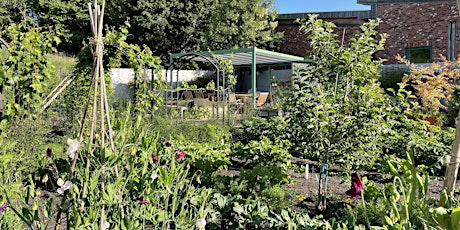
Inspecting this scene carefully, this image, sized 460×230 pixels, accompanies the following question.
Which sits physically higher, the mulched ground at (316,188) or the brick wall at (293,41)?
the brick wall at (293,41)

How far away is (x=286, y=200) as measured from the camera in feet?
11.0

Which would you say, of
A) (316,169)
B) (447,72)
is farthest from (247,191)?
(447,72)

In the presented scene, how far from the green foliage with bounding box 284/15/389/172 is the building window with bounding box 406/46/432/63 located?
12.7 metres

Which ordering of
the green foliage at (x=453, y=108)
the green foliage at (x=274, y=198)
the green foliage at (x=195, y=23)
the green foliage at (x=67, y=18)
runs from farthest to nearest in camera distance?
the green foliage at (x=67, y=18), the green foliage at (x=195, y=23), the green foliage at (x=453, y=108), the green foliage at (x=274, y=198)

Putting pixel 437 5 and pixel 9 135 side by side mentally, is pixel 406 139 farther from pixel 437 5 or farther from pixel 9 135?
pixel 437 5

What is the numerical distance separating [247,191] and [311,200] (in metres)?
0.75

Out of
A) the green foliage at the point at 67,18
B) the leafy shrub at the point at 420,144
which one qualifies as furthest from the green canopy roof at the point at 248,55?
the green foliage at the point at 67,18

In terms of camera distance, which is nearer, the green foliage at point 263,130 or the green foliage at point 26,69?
the green foliage at point 26,69

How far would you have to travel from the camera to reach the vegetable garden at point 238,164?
1.79 m

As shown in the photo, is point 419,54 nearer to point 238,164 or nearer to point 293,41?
point 293,41

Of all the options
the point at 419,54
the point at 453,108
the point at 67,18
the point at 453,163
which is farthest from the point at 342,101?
the point at 67,18

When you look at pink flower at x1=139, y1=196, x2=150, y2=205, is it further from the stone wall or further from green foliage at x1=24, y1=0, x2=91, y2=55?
green foliage at x1=24, y1=0, x2=91, y2=55

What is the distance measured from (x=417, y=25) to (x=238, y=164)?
1196cm

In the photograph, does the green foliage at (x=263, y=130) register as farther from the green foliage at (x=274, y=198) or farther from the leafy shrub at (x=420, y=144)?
the green foliage at (x=274, y=198)
